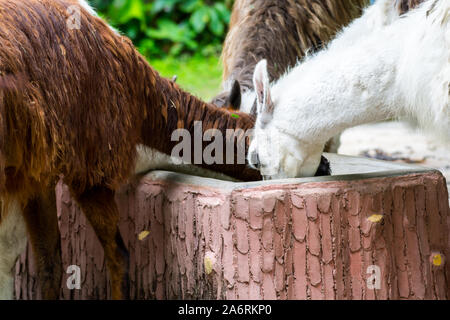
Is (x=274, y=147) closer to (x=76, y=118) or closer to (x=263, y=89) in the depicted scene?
(x=263, y=89)

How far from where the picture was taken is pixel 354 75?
268cm

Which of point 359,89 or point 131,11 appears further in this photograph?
point 131,11

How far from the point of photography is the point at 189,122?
318cm

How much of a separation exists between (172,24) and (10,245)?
7632 mm

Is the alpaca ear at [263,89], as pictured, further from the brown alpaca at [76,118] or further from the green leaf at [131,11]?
the green leaf at [131,11]

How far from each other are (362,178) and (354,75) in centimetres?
46

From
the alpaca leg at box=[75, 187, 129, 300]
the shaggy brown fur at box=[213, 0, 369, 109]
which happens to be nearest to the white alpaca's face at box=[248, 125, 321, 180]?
the alpaca leg at box=[75, 187, 129, 300]

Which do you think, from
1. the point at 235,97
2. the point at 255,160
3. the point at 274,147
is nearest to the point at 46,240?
the point at 255,160

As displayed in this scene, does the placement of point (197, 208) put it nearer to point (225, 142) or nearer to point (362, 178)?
point (225, 142)

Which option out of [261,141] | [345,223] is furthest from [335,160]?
[345,223]

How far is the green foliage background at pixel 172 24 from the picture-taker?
9961 millimetres

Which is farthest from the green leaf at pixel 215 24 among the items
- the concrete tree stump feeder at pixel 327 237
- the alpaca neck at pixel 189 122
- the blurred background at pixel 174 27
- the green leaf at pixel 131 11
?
the concrete tree stump feeder at pixel 327 237

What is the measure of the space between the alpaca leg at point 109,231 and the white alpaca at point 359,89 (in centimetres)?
74
